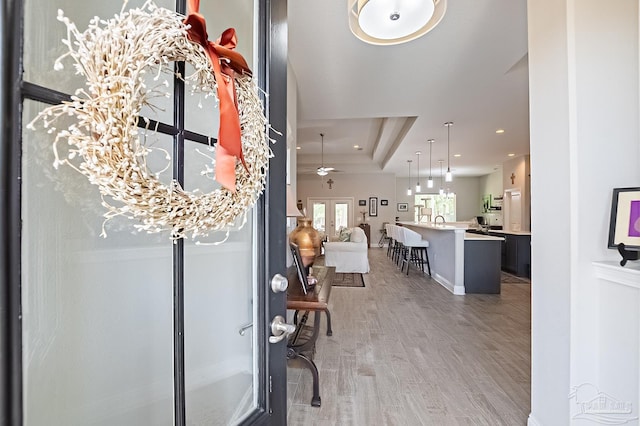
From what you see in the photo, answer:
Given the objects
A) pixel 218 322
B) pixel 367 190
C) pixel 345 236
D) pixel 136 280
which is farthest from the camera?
pixel 367 190

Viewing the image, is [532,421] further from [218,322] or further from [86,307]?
[86,307]

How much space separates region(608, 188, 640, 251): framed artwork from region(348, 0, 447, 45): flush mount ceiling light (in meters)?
1.24

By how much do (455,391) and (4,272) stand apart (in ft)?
8.12

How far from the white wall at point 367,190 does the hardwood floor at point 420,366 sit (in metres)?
7.79

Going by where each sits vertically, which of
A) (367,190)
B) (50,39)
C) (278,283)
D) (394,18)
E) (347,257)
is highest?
(394,18)

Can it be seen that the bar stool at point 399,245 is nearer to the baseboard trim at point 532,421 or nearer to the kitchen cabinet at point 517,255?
the kitchen cabinet at point 517,255

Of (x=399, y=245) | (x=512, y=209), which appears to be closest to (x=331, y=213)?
(x=399, y=245)

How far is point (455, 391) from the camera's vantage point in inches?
81.7

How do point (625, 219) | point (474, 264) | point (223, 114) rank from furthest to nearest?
point (474, 264), point (625, 219), point (223, 114)

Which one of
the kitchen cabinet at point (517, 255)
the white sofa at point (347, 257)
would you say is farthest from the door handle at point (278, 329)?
the kitchen cabinet at point (517, 255)

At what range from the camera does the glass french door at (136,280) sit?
0.48 m

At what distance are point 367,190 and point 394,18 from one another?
411 inches

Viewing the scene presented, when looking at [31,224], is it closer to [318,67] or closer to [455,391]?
[455,391]

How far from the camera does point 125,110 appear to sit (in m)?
0.52
